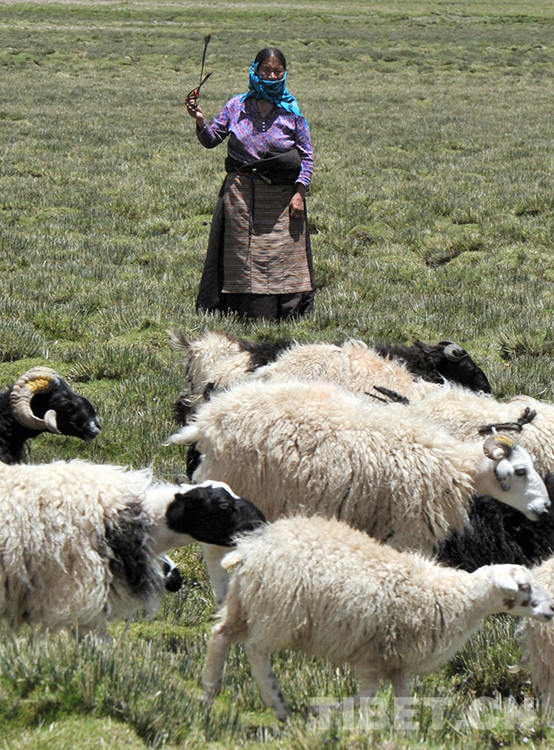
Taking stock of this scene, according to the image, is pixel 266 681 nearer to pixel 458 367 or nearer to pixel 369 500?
pixel 369 500

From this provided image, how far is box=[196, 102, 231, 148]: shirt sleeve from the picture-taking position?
7910mm

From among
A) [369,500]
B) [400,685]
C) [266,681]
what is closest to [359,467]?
[369,500]

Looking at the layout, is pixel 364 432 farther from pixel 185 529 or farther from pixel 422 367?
pixel 422 367

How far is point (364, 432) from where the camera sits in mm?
4512

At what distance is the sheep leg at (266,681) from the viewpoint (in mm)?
3395

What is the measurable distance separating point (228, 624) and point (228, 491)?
0.68 metres

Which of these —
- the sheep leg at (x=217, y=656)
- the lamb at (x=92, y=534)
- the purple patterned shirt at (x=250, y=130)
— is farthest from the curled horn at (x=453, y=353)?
the sheep leg at (x=217, y=656)

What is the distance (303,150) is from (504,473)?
475cm

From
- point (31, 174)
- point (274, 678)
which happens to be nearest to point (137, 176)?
point (31, 174)

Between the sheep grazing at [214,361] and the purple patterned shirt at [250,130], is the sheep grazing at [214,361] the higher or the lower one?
the lower one

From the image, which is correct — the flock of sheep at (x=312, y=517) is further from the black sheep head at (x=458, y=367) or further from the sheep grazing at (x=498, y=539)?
the black sheep head at (x=458, y=367)

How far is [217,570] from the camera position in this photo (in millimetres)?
4457

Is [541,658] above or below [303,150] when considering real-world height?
below

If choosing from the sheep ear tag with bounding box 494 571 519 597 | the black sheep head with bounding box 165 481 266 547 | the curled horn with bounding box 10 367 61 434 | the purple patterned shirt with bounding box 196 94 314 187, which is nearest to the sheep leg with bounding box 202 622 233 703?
the black sheep head with bounding box 165 481 266 547
